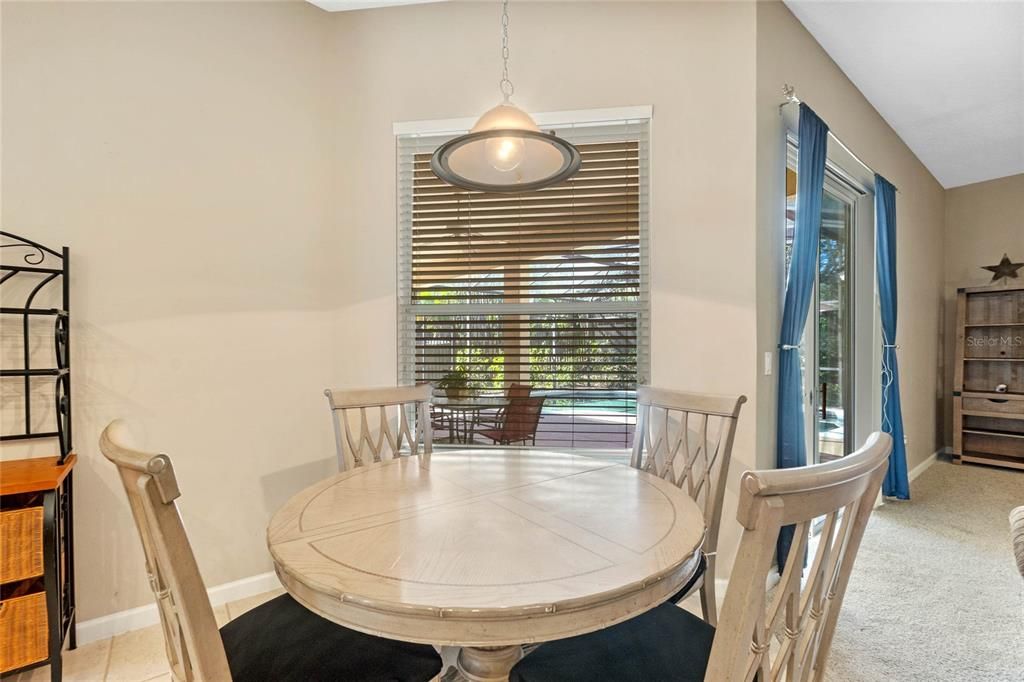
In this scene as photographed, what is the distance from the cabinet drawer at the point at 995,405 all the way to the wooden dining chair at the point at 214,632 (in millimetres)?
5873

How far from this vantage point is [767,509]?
0.72 m

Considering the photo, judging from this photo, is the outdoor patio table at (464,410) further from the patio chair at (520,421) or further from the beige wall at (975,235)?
the beige wall at (975,235)

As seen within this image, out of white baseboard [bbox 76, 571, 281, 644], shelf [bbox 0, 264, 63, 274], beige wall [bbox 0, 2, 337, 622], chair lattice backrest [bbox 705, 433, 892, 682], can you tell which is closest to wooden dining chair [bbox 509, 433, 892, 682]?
chair lattice backrest [bbox 705, 433, 892, 682]

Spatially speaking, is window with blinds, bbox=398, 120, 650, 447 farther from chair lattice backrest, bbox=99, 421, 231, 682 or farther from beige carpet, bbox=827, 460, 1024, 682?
chair lattice backrest, bbox=99, 421, 231, 682

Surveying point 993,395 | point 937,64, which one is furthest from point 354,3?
point 993,395

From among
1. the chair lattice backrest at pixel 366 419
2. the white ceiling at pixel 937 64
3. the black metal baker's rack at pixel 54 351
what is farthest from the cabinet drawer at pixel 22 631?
the white ceiling at pixel 937 64

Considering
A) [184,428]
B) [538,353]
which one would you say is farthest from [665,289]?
[184,428]

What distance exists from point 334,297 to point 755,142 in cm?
223

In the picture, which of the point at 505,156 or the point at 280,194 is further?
the point at 280,194

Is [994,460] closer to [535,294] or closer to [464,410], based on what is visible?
[535,294]

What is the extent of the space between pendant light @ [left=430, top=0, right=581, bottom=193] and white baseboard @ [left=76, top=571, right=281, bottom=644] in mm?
1878

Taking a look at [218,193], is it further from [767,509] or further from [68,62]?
[767,509]

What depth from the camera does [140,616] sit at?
217 centimetres

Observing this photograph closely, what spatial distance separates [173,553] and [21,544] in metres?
1.28
